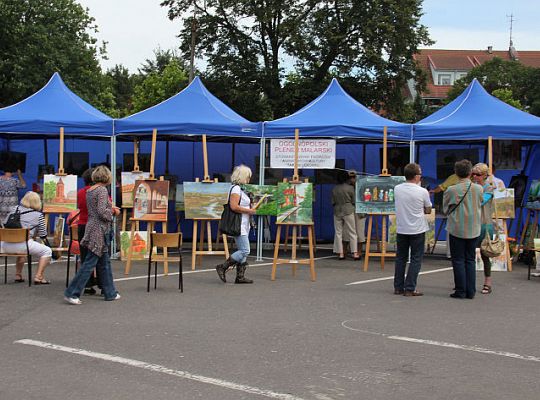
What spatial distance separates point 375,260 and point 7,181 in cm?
720

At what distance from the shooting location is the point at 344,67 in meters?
34.3

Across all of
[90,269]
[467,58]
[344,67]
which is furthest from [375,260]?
[467,58]

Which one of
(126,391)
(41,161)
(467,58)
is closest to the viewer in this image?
(126,391)

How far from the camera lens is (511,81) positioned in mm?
66562

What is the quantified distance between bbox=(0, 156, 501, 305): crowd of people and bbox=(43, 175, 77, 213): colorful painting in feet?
5.61

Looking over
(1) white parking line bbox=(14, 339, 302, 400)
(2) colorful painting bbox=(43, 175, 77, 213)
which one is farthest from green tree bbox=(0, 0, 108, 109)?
(1) white parking line bbox=(14, 339, 302, 400)

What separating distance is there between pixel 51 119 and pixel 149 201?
286cm

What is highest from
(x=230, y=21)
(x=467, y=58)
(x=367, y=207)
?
(x=467, y=58)

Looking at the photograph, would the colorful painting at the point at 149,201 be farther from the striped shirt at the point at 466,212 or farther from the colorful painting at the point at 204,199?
the striped shirt at the point at 466,212

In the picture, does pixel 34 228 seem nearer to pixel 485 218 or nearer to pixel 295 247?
pixel 295 247

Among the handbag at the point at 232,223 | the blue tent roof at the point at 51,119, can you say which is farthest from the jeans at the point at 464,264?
the blue tent roof at the point at 51,119

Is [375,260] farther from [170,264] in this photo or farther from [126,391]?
[126,391]

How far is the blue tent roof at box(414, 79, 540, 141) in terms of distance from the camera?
1319cm

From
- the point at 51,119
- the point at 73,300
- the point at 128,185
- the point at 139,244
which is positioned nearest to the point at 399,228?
the point at 73,300
